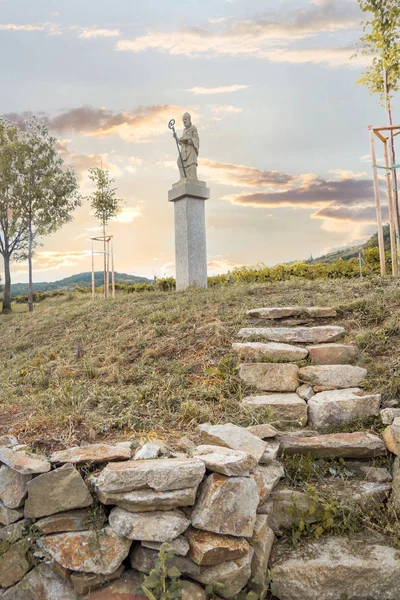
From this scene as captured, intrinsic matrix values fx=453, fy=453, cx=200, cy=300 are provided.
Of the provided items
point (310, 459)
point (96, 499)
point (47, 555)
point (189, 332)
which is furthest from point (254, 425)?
point (189, 332)

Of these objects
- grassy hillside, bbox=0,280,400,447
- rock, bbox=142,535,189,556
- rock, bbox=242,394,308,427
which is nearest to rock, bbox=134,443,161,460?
rock, bbox=142,535,189,556

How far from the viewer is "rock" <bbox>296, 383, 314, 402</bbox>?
3.70 metres

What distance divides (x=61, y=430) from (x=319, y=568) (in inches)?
78.4

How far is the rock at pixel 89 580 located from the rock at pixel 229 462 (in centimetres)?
71

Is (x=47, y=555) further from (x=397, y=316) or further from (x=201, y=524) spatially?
(x=397, y=316)

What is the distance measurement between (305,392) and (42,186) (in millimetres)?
17529

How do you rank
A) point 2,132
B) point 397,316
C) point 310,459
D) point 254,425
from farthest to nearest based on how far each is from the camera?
point 2,132
point 397,316
point 254,425
point 310,459

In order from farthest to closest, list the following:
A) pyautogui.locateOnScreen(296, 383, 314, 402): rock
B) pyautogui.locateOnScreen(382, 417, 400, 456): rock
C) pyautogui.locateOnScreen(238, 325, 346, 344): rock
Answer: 1. pyautogui.locateOnScreen(238, 325, 346, 344): rock
2. pyautogui.locateOnScreen(296, 383, 314, 402): rock
3. pyautogui.locateOnScreen(382, 417, 400, 456): rock

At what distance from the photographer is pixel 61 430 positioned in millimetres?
3393

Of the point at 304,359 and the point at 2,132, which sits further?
the point at 2,132

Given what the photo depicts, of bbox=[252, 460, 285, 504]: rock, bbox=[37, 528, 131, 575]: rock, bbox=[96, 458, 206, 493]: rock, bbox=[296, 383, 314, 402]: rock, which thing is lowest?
bbox=[37, 528, 131, 575]: rock

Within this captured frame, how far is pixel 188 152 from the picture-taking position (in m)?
10.2

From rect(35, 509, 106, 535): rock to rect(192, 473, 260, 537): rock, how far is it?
0.54m

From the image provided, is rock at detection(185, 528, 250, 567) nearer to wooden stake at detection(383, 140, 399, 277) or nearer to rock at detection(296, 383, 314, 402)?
rock at detection(296, 383, 314, 402)
